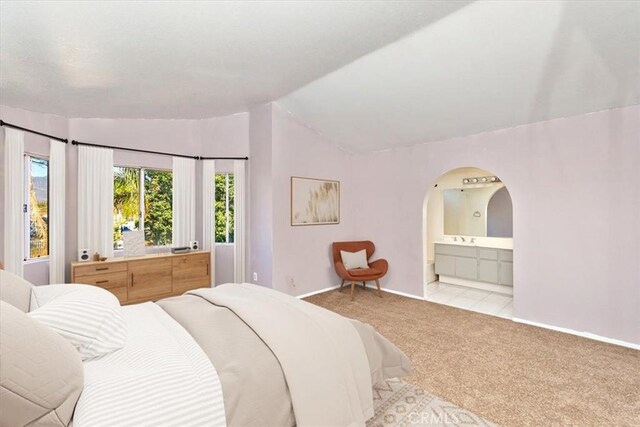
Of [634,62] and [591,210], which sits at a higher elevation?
[634,62]

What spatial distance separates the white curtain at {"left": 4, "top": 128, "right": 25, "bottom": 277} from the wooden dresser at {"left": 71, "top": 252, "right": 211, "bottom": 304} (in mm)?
515

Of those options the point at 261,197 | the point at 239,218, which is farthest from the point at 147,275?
the point at 261,197

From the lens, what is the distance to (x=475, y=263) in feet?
16.6

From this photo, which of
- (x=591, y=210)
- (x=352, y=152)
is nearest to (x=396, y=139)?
(x=352, y=152)

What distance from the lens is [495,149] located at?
383cm

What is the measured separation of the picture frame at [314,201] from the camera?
14.8 ft

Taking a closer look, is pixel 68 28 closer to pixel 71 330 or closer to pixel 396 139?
pixel 71 330

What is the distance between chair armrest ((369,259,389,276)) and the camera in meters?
4.58

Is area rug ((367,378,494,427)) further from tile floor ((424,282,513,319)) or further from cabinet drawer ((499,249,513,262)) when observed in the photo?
cabinet drawer ((499,249,513,262))

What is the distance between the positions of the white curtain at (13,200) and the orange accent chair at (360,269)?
3733 mm

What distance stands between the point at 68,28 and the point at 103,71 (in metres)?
0.72

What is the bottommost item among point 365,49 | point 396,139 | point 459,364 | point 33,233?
point 459,364

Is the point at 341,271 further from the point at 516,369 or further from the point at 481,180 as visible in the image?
the point at 481,180

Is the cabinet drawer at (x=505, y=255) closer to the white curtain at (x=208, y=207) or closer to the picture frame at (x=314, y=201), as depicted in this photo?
the picture frame at (x=314, y=201)
